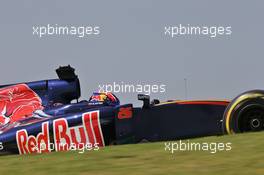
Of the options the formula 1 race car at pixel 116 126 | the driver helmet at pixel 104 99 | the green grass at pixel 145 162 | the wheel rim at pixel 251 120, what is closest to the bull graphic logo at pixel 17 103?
the formula 1 race car at pixel 116 126

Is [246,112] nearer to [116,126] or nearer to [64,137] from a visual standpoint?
[116,126]

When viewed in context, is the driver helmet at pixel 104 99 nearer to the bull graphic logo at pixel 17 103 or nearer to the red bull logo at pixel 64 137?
the red bull logo at pixel 64 137

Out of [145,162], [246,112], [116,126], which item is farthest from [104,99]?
[145,162]

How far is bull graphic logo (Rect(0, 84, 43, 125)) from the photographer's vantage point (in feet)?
34.5

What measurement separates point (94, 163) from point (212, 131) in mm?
4053

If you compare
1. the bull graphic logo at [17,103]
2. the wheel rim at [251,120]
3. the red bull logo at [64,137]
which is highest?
the bull graphic logo at [17,103]

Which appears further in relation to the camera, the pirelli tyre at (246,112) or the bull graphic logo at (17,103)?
the bull graphic logo at (17,103)

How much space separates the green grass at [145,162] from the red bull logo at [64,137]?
263cm

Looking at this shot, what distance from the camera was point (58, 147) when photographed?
31.2ft

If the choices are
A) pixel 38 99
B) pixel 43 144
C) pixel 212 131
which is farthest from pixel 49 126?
pixel 212 131

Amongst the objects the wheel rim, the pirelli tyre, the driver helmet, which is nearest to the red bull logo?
the driver helmet

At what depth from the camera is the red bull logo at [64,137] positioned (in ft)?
31.2

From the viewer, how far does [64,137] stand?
957 cm

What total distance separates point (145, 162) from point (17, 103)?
17.8 feet
